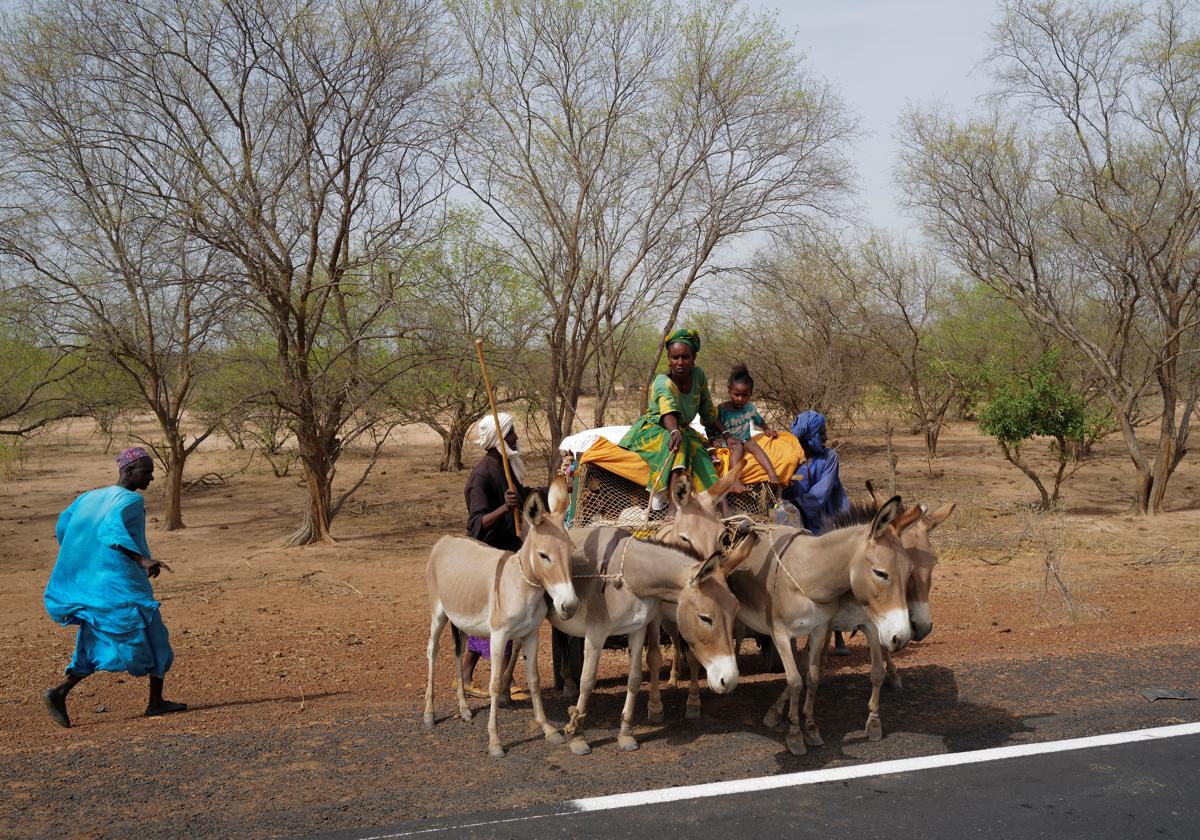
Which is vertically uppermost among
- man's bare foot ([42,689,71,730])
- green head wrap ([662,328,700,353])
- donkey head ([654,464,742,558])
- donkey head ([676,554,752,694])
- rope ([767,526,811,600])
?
green head wrap ([662,328,700,353])

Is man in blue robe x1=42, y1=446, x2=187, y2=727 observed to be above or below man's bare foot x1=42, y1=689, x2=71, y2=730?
above

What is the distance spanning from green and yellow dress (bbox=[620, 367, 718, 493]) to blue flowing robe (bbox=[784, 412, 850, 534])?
907 millimetres

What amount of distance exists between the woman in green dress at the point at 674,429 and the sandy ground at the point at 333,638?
1455 millimetres

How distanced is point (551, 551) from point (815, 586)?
56.3 inches

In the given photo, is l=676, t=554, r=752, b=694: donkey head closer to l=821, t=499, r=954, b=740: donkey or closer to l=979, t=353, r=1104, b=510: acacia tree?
l=821, t=499, r=954, b=740: donkey

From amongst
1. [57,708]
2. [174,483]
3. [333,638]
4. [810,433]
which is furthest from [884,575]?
[174,483]

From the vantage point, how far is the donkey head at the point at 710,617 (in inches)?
198

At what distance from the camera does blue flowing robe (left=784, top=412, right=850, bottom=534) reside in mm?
7414

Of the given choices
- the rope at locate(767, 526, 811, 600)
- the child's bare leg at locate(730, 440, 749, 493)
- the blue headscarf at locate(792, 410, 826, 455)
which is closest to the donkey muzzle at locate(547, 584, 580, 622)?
the rope at locate(767, 526, 811, 600)

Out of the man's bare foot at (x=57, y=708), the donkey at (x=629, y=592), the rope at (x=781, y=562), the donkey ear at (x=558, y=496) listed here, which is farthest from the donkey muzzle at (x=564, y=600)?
the man's bare foot at (x=57, y=708)

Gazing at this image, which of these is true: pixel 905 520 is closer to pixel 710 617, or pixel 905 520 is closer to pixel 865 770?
pixel 710 617

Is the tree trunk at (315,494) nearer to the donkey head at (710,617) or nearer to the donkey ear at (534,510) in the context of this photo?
the donkey ear at (534,510)

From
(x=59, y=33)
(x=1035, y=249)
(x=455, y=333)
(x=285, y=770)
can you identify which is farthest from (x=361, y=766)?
(x=1035, y=249)

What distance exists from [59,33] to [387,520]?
9133mm
